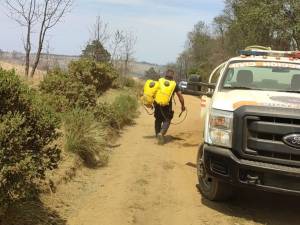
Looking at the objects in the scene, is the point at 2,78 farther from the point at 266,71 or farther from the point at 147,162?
the point at 147,162

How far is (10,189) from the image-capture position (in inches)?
202

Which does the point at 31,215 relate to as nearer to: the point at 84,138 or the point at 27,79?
Answer: the point at 84,138

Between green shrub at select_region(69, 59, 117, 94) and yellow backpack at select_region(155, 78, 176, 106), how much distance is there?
12.4 feet

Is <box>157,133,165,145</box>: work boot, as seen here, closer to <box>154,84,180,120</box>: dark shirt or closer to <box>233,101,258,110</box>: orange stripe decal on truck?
<box>154,84,180,120</box>: dark shirt

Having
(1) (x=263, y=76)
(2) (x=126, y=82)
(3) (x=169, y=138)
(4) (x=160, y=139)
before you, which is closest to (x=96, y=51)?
(2) (x=126, y=82)

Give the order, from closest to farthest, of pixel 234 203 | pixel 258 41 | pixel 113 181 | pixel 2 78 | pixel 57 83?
pixel 2 78 < pixel 234 203 < pixel 113 181 < pixel 57 83 < pixel 258 41

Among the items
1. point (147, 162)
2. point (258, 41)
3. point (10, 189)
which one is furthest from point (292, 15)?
point (10, 189)

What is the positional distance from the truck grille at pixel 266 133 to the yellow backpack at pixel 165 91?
5.99 meters

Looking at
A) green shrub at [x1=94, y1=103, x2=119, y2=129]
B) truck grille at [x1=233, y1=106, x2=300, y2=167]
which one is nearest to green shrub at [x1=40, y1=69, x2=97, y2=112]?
green shrub at [x1=94, y1=103, x2=119, y2=129]

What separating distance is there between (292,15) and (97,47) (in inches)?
411

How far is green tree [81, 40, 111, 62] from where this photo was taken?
87.6 feet

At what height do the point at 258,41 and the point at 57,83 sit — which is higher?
the point at 258,41

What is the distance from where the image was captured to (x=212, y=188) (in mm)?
7914

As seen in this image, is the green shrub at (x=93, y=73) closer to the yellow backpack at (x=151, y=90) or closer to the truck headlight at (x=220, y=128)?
the yellow backpack at (x=151, y=90)
